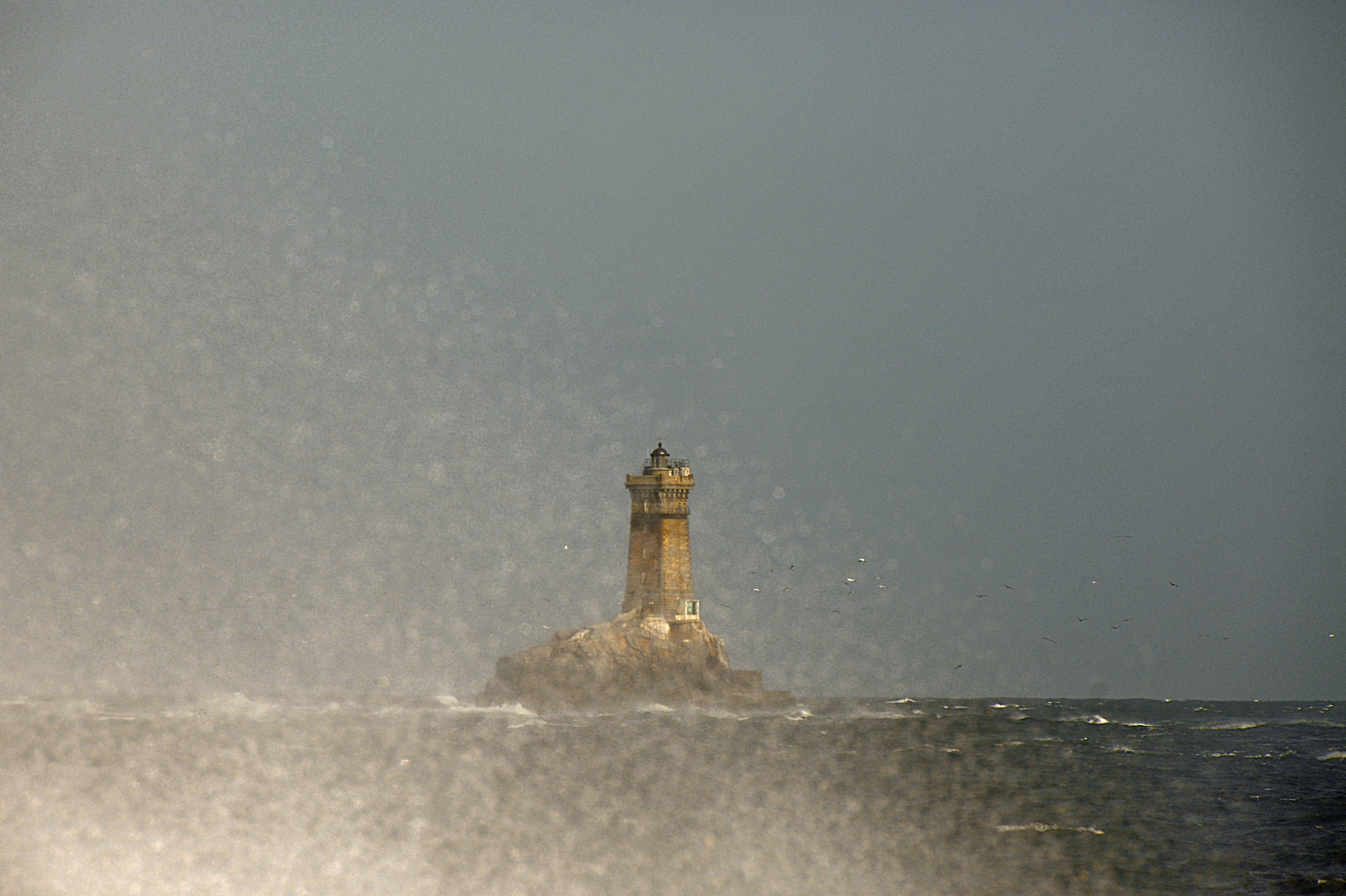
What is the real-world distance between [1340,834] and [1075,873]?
37.3ft

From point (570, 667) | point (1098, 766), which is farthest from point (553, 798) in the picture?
point (570, 667)

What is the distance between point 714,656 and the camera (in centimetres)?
7475

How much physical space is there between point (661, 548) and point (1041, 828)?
3797 cm

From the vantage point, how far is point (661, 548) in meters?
72.5

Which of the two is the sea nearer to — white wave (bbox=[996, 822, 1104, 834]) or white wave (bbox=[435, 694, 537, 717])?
white wave (bbox=[996, 822, 1104, 834])

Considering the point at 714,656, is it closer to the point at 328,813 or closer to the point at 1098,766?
the point at 1098,766

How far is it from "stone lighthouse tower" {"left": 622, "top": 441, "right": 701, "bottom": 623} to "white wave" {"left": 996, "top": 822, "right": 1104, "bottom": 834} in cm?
3698

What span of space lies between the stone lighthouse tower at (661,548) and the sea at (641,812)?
23.2 ft

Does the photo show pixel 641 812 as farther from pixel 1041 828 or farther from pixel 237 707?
pixel 237 707

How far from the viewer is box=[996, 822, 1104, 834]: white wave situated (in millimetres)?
36156

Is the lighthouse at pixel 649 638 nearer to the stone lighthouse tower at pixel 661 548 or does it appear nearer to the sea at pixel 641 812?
the stone lighthouse tower at pixel 661 548

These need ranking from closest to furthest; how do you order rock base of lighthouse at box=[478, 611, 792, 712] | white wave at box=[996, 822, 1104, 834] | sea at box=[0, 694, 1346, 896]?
sea at box=[0, 694, 1346, 896] < white wave at box=[996, 822, 1104, 834] < rock base of lighthouse at box=[478, 611, 792, 712]

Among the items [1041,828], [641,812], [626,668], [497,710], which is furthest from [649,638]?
[1041,828]

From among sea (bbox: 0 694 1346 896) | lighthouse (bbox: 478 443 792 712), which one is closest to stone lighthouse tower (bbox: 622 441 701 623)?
lighthouse (bbox: 478 443 792 712)
